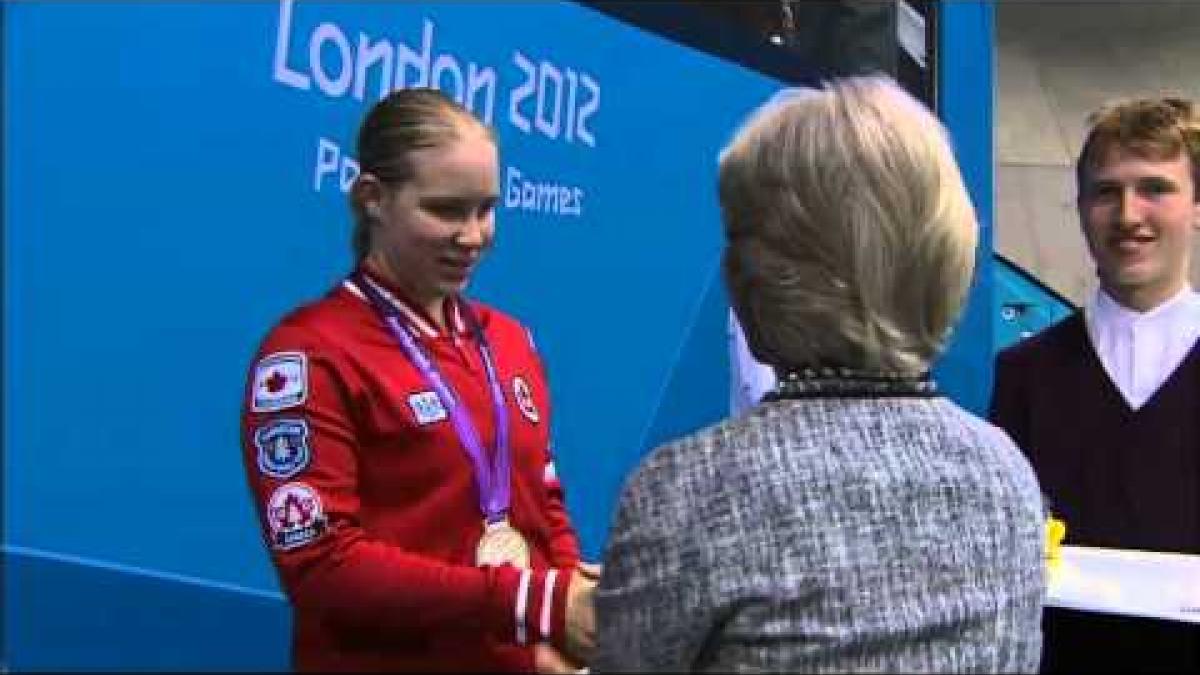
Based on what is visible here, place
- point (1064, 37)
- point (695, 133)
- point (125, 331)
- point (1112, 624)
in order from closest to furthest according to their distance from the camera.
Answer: point (125, 331), point (1112, 624), point (695, 133), point (1064, 37)

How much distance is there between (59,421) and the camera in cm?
133

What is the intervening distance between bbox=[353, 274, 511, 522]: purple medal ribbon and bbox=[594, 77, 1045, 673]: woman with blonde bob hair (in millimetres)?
385

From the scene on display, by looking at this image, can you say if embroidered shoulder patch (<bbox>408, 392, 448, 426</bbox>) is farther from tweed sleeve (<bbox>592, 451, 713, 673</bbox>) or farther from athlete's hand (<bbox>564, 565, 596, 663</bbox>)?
tweed sleeve (<bbox>592, 451, 713, 673</bbox>)

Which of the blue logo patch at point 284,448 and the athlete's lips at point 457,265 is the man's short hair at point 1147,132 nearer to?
the athlete's lips at point 457,265

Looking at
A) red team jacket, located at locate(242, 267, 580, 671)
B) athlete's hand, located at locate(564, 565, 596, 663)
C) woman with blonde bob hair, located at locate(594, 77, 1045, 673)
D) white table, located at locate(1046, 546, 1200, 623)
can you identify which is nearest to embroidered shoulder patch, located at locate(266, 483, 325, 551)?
red team jacket, located at locate(242, 267, 580, 671)

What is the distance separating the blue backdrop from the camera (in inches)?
52.0

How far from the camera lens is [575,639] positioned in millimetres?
1327

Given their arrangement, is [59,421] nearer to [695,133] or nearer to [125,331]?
[125,331]

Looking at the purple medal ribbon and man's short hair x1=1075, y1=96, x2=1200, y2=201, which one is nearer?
the purple medal ribbon

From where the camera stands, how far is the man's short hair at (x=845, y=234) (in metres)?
1.02

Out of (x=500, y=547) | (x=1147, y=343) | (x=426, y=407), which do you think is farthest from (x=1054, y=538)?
(x=426, y=407)

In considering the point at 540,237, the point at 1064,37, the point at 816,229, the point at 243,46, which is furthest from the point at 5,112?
the point at 1064,37

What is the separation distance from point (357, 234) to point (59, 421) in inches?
14.1

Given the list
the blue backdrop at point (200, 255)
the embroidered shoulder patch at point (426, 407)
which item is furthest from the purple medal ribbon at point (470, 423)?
the blue backdrop at point (200, 255)
